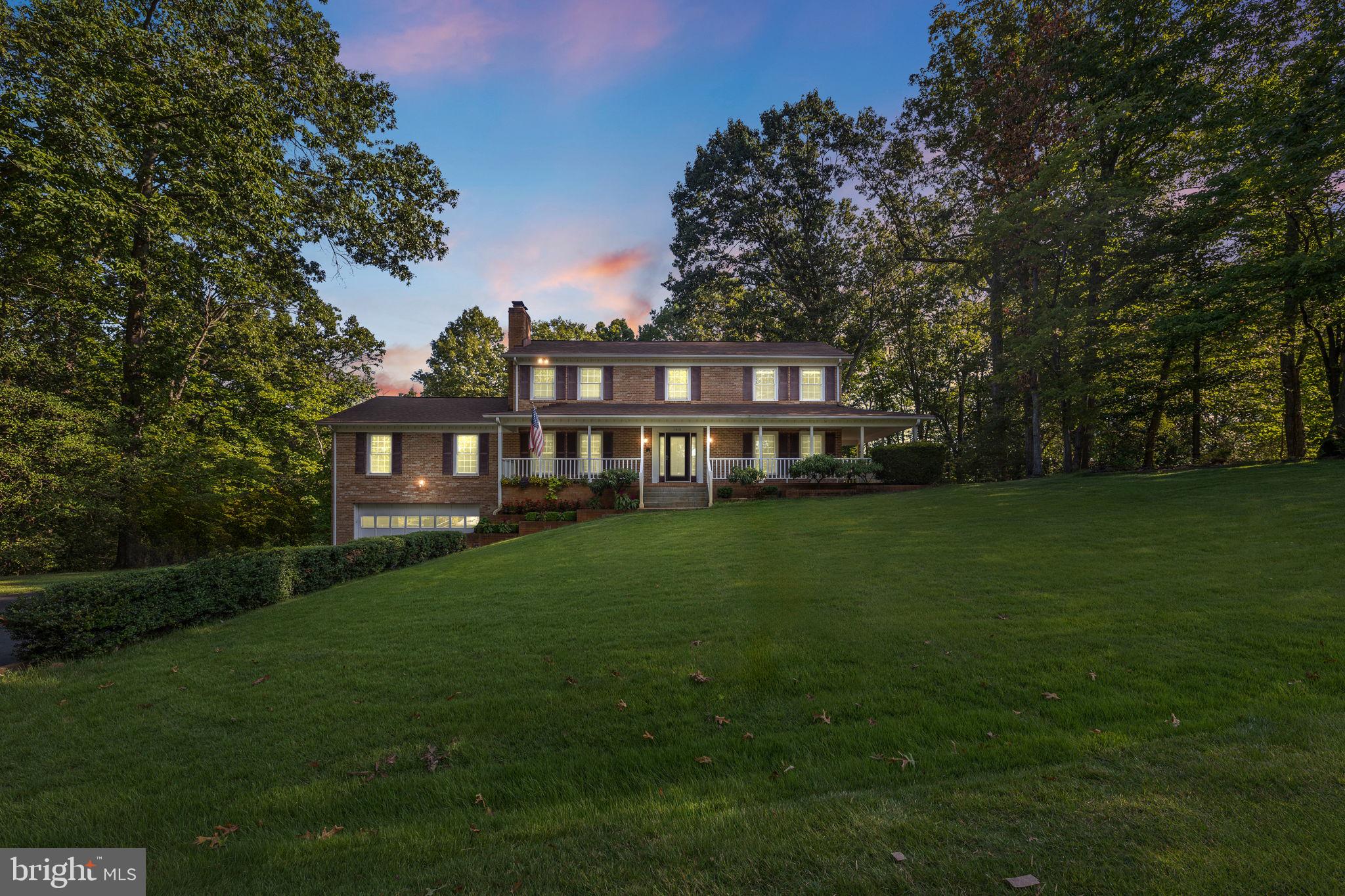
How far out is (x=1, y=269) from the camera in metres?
13.9

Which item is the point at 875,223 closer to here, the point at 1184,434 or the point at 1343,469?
the point at 1184,434

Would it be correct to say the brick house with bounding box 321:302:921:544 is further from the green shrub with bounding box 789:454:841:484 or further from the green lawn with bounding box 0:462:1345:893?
the green lawn with bounding box 0:462:1345:893

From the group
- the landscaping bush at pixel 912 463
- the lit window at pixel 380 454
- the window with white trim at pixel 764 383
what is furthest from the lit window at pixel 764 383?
the lit window at pixel 380 454

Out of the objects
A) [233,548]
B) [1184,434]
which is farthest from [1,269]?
[1184,434]

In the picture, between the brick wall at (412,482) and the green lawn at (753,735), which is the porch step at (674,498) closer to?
the brick wall at (412,482)

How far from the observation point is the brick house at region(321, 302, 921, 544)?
18.9 m

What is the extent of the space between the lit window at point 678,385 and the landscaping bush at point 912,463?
816 centimetres

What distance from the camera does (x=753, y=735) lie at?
3611mm

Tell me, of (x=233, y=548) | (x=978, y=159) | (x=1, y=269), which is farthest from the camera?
(x=978, y=159)

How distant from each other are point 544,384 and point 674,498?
7.82 metres

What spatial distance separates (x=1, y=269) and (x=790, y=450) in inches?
982

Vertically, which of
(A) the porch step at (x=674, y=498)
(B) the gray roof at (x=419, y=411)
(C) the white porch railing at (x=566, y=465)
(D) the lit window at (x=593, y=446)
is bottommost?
(A) the porch step at (x=674, y=498)

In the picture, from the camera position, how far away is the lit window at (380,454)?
19.2 m

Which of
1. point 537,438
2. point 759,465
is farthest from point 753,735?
point 759,465
